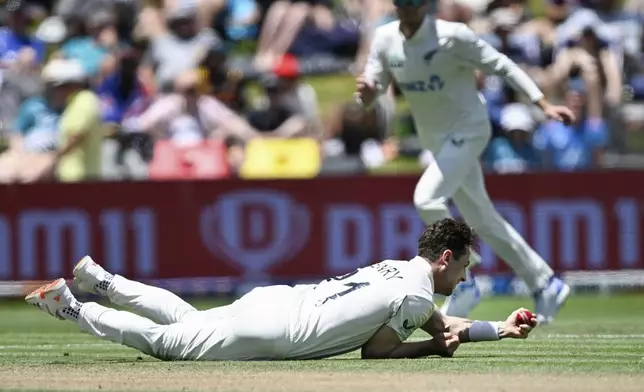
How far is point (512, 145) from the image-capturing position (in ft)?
52.6

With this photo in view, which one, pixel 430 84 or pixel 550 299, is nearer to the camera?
pixel 430 84

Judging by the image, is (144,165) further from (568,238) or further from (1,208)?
(568,238)

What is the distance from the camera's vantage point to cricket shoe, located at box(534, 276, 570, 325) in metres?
11.3

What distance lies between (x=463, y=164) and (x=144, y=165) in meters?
6.41

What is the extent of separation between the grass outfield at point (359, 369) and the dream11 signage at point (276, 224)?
412 cm

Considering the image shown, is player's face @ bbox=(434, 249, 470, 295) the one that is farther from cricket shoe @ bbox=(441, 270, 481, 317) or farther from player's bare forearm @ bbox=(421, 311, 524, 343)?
cricket shoe @ bbox=(441, 270, 481, 317)

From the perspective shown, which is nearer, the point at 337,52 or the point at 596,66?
the point at 596,66

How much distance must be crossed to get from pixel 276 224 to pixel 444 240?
689 cm

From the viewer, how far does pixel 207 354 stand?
27.2ft

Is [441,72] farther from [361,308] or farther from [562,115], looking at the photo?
[361,308]

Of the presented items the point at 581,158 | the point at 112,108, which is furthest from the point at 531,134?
the point at 112,108

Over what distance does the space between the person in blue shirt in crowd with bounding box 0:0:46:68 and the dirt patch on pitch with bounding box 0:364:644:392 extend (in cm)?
1076

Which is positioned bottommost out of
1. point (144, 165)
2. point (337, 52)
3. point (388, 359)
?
point (388, 359)

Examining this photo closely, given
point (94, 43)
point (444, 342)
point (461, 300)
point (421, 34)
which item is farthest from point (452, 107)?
point (94, 43)
